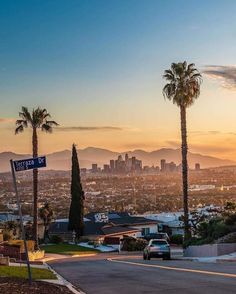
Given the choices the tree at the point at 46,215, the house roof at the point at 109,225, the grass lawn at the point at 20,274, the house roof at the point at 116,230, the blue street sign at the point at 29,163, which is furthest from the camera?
the house roof at the point at 116,230

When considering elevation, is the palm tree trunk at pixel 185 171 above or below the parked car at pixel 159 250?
above

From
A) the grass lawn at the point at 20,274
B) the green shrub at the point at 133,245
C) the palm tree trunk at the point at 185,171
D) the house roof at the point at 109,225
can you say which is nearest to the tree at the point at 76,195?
the house roof at the point at 109,225

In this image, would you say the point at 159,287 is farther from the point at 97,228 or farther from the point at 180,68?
the point at 97,228

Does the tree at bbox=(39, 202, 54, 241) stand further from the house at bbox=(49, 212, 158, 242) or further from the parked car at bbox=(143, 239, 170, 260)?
the parked car at bbox=(143, 239, 170, 260)

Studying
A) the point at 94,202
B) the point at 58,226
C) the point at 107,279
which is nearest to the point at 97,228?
the point at 58,226

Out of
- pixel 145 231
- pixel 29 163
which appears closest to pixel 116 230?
pixel 145 231

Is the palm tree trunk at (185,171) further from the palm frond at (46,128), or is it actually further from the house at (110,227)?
the house at (110,227)

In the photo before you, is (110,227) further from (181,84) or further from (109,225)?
(181,84)

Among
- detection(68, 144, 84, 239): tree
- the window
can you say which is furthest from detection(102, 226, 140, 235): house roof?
detection(68, 144, 84, 239): tree
